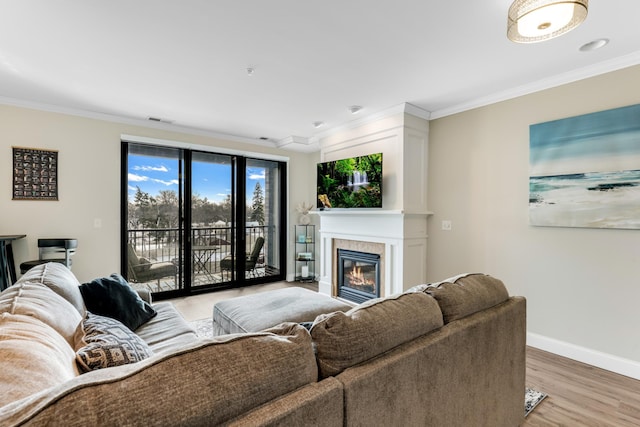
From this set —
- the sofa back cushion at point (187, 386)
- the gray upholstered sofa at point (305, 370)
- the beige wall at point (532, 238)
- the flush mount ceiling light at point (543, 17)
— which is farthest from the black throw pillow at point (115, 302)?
the beige wall at point (532, 238)

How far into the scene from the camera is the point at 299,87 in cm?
303

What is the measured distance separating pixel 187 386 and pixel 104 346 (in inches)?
32.5

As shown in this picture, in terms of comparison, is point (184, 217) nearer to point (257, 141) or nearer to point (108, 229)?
point (108, 229)

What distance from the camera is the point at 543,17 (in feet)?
5.03

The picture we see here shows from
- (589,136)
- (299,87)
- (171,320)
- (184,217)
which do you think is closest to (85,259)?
(184,217)

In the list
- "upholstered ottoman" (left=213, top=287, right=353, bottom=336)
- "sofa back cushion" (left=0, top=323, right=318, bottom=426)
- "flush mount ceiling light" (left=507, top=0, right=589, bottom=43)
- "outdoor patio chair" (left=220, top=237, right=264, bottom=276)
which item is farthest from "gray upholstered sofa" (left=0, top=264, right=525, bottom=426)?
"outdoor patio chair" (left=220, top=237, right=264, bottom=276)

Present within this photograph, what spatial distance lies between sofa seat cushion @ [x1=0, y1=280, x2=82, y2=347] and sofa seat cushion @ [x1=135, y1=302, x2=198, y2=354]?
48cm

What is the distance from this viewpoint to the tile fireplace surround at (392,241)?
3574 mm

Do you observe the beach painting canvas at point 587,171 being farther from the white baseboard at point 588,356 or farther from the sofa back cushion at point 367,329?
the sofa back cushion at point 367,329

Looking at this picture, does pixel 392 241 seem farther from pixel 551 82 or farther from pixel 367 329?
pixel 367 329

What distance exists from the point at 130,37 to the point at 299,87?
1440mm

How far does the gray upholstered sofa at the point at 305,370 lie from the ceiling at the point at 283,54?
1674 millimetres

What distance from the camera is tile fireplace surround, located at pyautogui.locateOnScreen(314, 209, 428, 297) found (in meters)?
3.57

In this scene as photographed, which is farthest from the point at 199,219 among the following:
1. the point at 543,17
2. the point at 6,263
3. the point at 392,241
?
the point at 543,17
